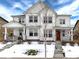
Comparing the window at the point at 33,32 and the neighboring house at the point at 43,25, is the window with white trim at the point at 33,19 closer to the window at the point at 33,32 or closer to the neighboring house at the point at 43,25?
the neighboring house at the point at 43,25

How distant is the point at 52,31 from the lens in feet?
119

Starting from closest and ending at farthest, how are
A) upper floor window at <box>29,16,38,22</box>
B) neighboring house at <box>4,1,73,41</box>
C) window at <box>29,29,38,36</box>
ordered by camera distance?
neighboring house at <box>4,1,73,41</box>
window at <box>29,29,38,36</box>
upper floor window at <box>29,16,38,22</box>

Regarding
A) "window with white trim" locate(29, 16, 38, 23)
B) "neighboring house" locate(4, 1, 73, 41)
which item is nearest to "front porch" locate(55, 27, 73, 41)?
"neighboring house" locate(4, 1, 73, 41)

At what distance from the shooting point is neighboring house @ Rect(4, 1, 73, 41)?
36.0 metres

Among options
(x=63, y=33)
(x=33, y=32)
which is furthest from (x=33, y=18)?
(x=63, y=33)

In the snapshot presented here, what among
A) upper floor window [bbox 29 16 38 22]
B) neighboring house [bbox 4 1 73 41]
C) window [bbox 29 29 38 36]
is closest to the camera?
neighboring house [bbox 4 1 73 41]

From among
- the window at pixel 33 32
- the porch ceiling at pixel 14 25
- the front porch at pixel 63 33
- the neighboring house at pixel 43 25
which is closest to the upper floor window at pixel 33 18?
the neighboring house at pixel 43 25

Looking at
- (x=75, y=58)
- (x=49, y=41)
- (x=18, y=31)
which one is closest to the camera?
(x=75, y=58)

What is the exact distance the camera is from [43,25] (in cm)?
3609

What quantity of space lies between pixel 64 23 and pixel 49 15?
10.8 ft

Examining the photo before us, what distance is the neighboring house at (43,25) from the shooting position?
36.0 m

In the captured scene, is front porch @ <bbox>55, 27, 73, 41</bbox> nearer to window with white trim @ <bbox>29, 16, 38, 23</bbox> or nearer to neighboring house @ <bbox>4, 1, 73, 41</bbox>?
neighboring house @ <bbox>4, 1, 73, 41</bbox>

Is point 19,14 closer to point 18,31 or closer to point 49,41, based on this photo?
point 18,31

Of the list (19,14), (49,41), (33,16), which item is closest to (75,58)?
(49,41)
